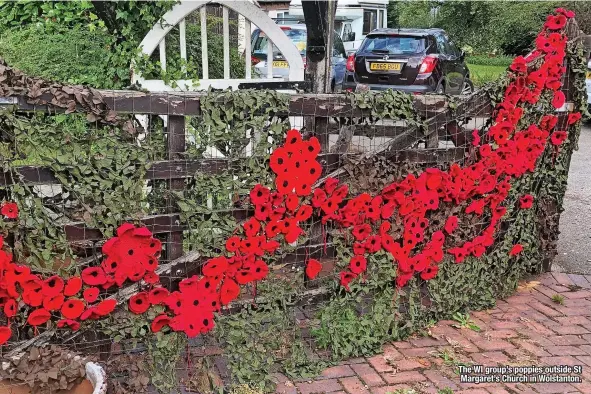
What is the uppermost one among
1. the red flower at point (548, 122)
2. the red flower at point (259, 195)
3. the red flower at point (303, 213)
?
the red flower at point (548, 122)

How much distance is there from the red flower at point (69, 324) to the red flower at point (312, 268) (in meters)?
1.32

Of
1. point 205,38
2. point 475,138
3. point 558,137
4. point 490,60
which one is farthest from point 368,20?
point 475,138

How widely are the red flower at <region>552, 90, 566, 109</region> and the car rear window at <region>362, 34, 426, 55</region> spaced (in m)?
9.23

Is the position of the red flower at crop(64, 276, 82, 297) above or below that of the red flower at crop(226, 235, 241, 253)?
below

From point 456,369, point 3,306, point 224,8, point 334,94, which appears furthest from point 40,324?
point 224,8

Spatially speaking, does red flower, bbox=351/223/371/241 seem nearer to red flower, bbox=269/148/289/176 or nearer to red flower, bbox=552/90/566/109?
red flower, bbox=269/148/289/176

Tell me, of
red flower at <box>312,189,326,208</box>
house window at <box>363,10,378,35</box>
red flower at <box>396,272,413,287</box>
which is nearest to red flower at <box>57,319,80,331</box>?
red flower at <box>312,189,326,208</box>

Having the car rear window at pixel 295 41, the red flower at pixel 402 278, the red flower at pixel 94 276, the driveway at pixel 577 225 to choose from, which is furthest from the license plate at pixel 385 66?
the red flower at pixel 94 276

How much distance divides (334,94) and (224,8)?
2064 mm

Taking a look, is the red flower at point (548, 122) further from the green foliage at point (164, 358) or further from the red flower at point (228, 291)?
the green foliage at point (164, 358)

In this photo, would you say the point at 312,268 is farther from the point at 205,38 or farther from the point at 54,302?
the point at 205,38

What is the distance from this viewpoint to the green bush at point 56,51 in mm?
6957

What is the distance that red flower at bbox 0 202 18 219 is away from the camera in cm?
282

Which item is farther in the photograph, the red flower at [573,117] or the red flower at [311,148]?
the red flower at [573,117]
